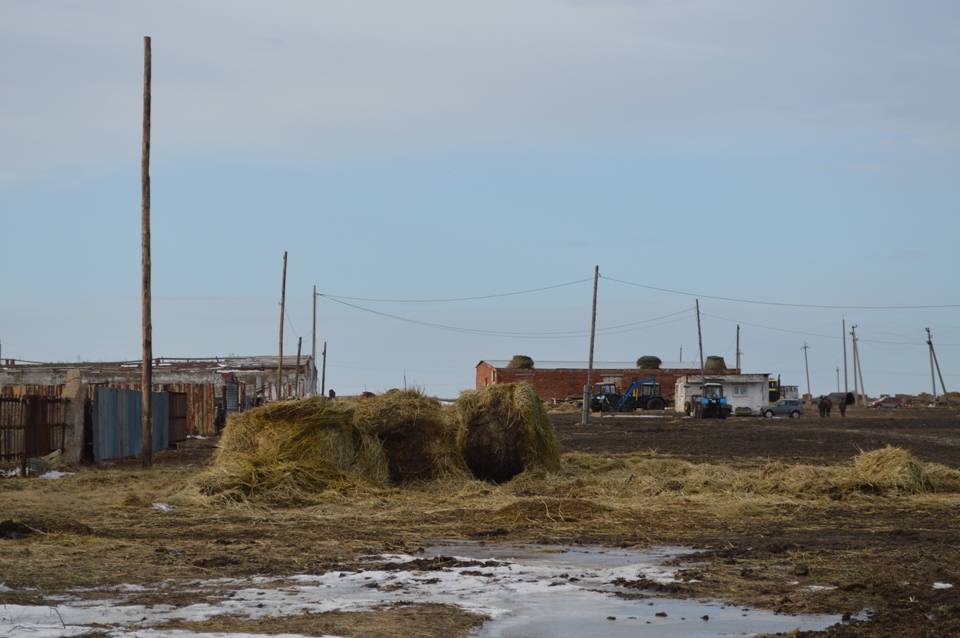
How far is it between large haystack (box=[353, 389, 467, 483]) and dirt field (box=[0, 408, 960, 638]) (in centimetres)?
60

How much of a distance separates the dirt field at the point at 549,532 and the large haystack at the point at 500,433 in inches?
25.3

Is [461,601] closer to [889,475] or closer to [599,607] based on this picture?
[599,607]

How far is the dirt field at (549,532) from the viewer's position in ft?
23.5

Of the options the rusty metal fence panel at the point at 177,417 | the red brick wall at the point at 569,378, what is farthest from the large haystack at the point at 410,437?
the red brick wall at the point at 569,378

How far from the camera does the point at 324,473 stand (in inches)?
627

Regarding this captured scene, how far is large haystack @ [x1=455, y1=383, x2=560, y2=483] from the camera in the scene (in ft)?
56.5

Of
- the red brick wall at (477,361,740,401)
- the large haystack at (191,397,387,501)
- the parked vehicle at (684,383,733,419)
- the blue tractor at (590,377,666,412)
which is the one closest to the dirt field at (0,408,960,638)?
the large haystack at (191,397,387,501)

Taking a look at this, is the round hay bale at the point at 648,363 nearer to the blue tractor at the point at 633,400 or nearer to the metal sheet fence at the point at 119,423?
the blue tractor at the point at 633,400

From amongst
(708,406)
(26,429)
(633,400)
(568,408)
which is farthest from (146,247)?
(568,408)

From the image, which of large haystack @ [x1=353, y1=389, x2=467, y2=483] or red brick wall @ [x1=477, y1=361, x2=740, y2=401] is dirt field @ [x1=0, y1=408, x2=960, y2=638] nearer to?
large haystack @ [x1=353, y1=389, x2=467, y2=483]

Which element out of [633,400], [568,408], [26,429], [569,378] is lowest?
[26,429]

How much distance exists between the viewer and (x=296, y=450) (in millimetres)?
16250

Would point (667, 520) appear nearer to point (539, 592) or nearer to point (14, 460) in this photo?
point (539, 592)

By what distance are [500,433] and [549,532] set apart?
18.9 ft
